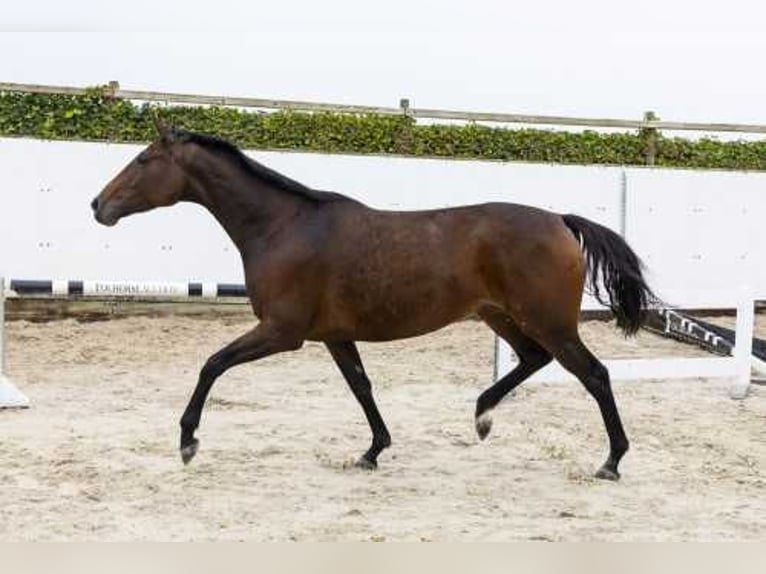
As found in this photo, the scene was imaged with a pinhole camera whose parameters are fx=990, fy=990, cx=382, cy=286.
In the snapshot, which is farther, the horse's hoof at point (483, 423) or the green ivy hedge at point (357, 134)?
the green ivy hedge at point (357, 134)

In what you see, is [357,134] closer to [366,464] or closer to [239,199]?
[239,199]

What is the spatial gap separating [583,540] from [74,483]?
7.60 ft

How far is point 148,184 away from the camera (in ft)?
16.6

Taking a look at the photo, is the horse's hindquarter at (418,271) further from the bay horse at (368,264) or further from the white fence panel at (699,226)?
the white fence panel at (699,226)

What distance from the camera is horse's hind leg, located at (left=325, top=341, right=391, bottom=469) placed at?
16.9ft

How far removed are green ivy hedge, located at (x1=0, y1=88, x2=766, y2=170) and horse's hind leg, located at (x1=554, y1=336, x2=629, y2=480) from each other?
686cm

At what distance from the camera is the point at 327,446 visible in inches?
220

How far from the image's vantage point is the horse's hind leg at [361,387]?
5.14 m

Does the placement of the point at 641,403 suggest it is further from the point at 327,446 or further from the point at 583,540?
the point at 583,540

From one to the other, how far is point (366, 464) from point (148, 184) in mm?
1821

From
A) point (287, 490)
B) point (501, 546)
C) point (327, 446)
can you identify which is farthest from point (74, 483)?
point (501, 546)

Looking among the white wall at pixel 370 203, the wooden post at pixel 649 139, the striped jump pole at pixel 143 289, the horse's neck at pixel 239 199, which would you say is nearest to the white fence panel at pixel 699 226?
the white wall at pixel 370 203

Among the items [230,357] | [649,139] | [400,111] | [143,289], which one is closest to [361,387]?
[230,357]

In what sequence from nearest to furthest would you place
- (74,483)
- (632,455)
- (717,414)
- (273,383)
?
(74,483), (632,455), (717,414), (273,383)
